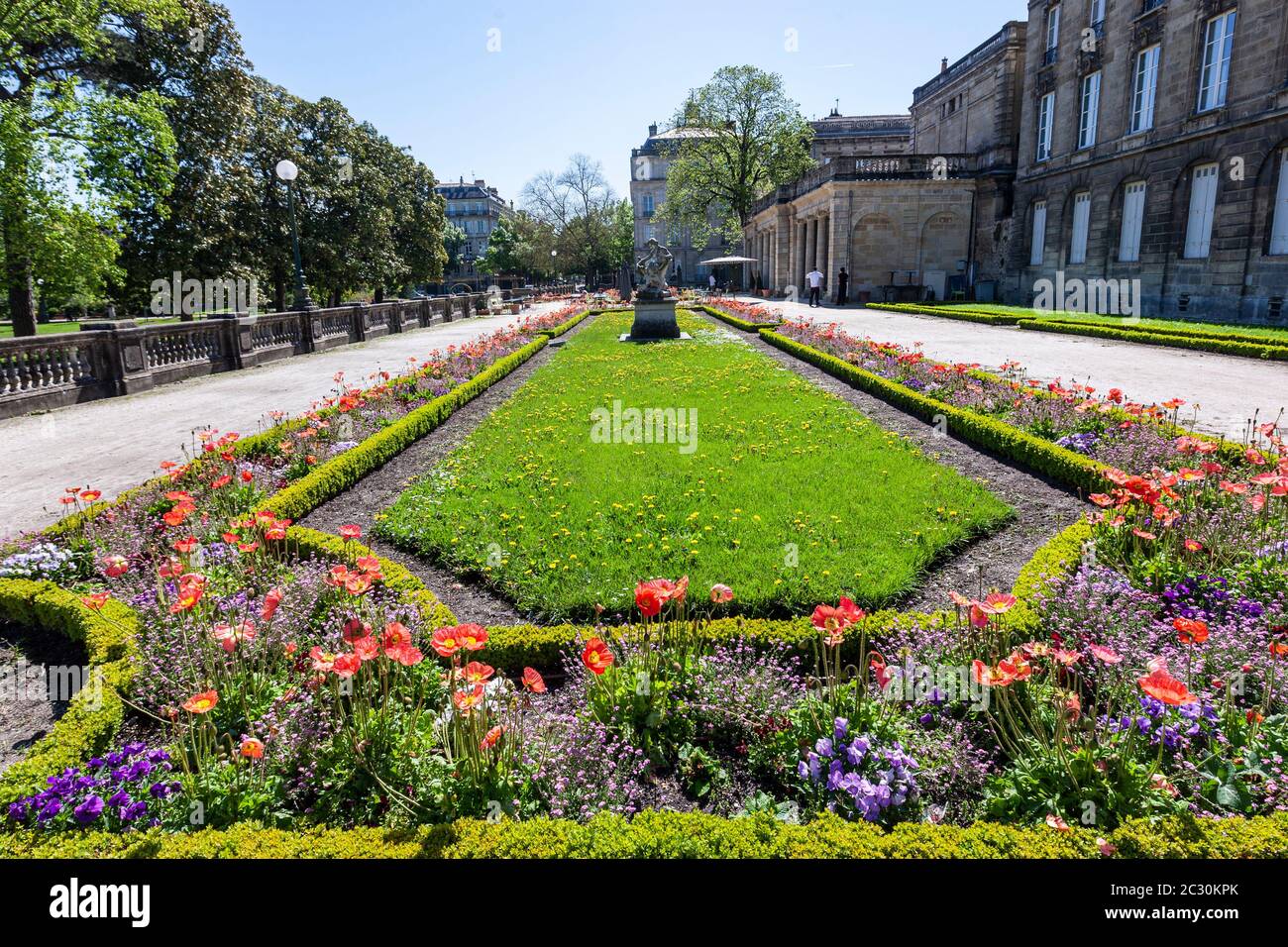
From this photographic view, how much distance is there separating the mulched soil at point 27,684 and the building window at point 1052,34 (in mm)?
37318

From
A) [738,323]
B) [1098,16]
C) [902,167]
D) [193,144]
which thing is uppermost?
[1098,16]

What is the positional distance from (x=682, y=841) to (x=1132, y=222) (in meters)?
30.4

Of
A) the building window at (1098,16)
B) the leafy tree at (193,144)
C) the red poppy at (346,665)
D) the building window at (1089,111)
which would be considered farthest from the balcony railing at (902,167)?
the red poppy at (346,665)

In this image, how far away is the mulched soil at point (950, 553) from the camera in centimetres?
514

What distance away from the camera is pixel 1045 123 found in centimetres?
3080

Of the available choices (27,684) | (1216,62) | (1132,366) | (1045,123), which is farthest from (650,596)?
(1045,123)

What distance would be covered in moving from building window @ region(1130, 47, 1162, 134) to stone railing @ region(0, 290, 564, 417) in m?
28.4

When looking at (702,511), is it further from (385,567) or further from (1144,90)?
(1144,90)

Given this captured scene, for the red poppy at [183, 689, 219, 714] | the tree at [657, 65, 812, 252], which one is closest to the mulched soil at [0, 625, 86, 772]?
the red poppy at [183, 689, 219, 714]

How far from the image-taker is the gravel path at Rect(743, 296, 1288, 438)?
1028cm

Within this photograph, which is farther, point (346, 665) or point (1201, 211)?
point (1201, 211)

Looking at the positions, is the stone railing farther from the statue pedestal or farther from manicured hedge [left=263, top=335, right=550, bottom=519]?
the statue pedestal

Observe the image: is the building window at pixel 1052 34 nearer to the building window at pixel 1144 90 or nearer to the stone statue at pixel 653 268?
the building window at pixel 1144 90
